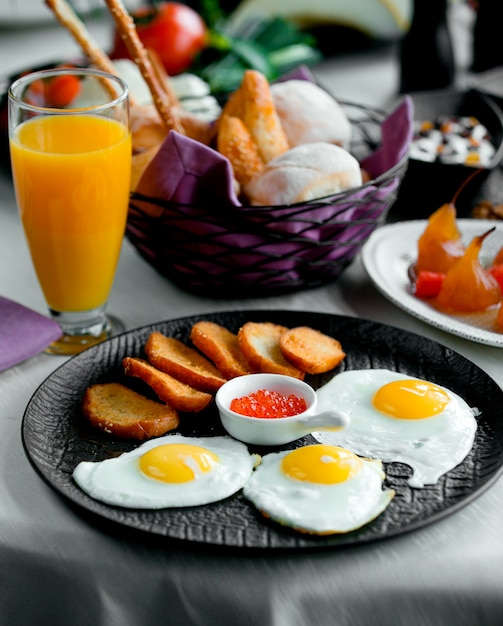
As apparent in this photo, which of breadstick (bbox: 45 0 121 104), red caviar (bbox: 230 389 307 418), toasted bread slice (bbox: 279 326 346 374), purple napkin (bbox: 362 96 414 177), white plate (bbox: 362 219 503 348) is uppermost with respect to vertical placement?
breadstick (bbox: 45 0 121 104)

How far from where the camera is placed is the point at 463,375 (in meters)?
1.17

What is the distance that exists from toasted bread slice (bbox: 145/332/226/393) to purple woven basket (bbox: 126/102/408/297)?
17 cm

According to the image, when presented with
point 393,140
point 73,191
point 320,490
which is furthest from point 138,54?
point 320,490

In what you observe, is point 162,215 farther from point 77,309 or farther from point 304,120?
point 304,120

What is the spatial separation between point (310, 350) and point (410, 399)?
0.19m

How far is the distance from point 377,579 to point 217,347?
0.45 m

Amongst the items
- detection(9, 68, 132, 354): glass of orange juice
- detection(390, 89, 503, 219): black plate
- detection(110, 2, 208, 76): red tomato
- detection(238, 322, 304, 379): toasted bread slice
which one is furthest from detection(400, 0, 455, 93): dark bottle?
detection(238, 322, 304, 379): toasted bread slice

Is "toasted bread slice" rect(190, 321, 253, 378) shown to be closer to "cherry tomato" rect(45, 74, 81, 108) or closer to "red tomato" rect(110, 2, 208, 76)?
"cherry tomato" rect(45, 74, 81, 108)

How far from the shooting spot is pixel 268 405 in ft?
3.48

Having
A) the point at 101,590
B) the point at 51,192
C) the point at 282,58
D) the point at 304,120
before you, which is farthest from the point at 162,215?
the point at 282,58

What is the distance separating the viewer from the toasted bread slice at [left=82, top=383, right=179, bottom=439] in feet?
3.46

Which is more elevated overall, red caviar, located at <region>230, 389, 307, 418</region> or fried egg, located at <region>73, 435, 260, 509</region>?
fried egg, located at <region>73, 435, 260, 509</region>

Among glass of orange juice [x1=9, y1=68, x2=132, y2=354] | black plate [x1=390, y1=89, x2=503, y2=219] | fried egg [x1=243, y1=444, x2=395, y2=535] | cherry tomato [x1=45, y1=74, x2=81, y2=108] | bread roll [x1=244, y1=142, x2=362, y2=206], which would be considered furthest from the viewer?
black plate [x1=390, y1=89, x2=503, y2=219]

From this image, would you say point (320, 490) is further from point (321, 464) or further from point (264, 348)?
point (264, 348)
